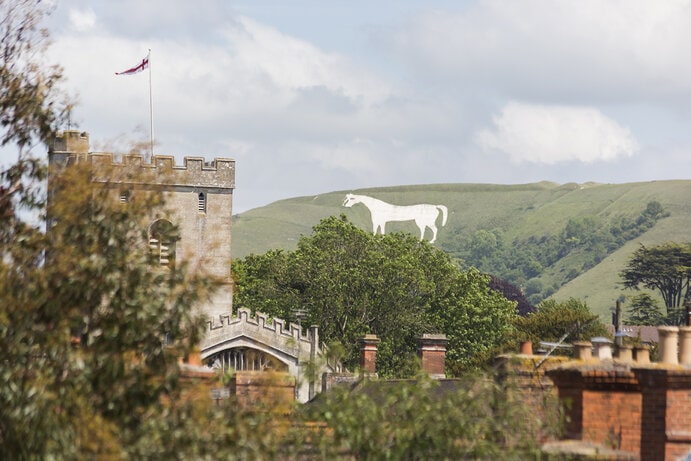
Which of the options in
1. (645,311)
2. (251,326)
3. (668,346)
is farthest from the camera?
(645,311)

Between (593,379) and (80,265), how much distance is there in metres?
8.17

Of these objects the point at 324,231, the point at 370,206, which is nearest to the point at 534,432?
the point at 324,231

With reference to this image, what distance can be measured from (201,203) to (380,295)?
1391 cm

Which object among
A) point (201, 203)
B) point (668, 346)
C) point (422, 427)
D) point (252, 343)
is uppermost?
point (201, 203)

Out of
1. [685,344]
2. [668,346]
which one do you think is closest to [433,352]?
[685,344]

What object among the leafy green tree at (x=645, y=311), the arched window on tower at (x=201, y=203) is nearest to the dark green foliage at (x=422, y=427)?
the arched window on tower at (x=201, y=203)

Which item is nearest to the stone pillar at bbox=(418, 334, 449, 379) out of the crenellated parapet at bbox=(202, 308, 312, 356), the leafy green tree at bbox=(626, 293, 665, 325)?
the crenellated parapet at bbox=(202, 308, 312, 356)

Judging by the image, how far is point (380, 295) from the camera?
11225cm

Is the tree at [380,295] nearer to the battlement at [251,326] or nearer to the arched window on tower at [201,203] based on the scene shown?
the arched window on tower at [201,203]

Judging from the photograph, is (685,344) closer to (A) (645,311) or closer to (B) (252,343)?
(B) (252,343)

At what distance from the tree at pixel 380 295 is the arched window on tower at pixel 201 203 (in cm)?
934

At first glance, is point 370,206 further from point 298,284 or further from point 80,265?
point 80,265

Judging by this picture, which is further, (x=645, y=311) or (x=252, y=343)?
(x=645, y=311)

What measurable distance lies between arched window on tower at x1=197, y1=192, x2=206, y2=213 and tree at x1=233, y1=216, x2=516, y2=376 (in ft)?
30.7
